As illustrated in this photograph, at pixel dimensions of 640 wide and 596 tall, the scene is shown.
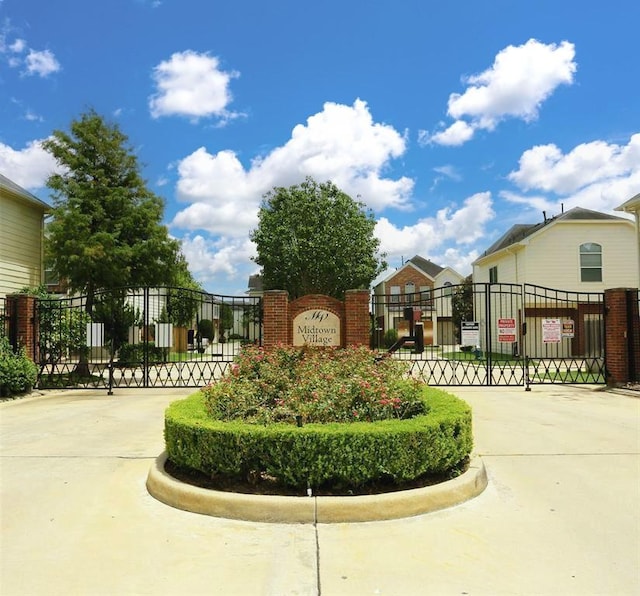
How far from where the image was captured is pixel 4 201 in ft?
55.8

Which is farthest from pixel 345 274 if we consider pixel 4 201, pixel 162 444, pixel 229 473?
pixel 229 473

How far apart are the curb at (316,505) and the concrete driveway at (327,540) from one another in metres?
0.08

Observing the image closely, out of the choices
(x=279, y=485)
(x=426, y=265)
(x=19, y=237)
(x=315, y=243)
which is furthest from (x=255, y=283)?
(x=279, y=485)

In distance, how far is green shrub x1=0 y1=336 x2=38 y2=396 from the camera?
12.0m

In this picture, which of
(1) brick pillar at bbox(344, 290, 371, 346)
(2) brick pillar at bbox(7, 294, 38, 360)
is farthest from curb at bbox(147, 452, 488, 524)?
(2) brick pillar at bbox(7, 294, 38, 360)

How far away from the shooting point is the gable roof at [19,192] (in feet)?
55.1

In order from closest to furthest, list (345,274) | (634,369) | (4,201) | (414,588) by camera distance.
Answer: (414,588), (634,369), (4,201), (345,274)

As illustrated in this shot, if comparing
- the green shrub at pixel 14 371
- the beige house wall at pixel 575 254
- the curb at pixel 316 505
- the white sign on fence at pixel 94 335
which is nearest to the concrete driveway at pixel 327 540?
the curb at pixel 316 505

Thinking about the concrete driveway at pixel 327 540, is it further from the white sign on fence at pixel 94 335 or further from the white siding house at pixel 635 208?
the white siding house at pixel 635 208

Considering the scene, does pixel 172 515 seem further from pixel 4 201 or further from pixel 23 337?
pixel 4 201

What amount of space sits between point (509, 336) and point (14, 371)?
11.7 metres

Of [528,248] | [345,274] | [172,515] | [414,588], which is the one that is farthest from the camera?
[345,274]

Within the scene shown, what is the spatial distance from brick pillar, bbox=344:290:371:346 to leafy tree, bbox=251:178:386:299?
19.4 m

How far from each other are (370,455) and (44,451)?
471 cm
